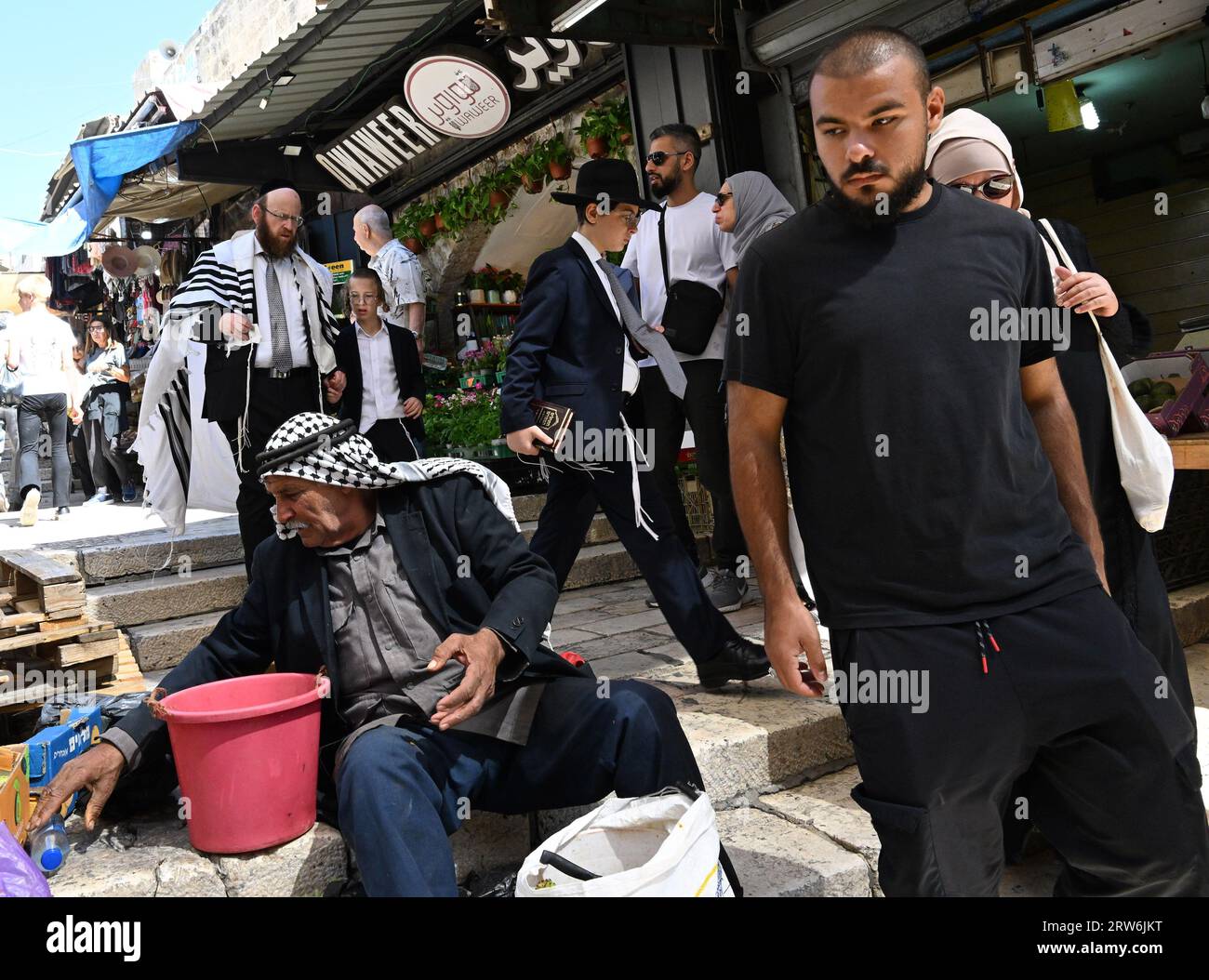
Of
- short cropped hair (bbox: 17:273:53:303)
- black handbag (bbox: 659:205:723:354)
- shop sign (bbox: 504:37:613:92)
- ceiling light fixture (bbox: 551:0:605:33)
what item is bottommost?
black handbag (bbox: 659:205:723:354)

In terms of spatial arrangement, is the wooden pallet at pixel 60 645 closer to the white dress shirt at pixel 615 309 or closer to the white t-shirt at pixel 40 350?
the white dress shirt at pixel 615 309

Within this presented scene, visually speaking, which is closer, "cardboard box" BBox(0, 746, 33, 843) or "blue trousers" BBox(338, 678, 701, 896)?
"blue trousers" BBox(338, 678, 701, 896)

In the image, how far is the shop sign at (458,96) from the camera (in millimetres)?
8062

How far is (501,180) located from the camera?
9.10m

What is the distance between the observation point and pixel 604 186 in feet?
13.5

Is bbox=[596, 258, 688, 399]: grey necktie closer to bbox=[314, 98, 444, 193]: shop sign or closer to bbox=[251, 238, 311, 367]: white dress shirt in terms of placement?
bbox=[251, 238, 311, 367]: white dress shirt

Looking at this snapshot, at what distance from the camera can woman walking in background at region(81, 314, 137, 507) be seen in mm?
10617

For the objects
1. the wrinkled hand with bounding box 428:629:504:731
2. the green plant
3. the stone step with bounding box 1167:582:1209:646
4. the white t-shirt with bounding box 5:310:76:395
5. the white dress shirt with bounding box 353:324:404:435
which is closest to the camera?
the wrinkled hand with bounding box 428:629:504:731

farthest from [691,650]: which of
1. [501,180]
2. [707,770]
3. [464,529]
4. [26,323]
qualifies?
[26,323]

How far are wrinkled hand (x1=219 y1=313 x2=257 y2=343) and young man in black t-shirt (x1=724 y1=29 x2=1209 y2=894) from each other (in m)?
3.47

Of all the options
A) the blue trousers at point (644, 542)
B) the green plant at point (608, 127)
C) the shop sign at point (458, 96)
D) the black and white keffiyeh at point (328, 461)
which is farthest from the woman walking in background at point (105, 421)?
the black and white keffiyeh at point (328, 461)

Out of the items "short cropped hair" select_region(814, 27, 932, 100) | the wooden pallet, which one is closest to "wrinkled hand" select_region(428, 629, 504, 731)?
"short cropped hair" select_region(814, 27, 932, 100)

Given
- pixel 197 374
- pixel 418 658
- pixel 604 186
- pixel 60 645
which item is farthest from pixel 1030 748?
pixel 197 374
